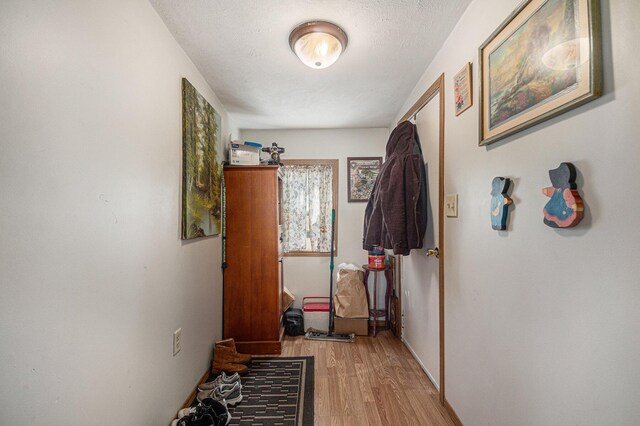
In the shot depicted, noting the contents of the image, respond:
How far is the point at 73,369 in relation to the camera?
875mm

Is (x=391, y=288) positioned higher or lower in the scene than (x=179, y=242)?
lower

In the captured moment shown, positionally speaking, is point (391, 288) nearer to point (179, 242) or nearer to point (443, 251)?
point (443, 251)

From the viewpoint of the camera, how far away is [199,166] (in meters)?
1.90

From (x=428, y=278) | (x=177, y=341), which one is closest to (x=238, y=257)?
(x=177, y=341)

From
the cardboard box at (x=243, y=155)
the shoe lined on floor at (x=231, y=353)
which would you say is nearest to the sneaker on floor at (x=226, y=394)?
the shoe lined on floor at (x=231, y=353)

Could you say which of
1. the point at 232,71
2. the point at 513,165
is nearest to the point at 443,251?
the point at 513,165

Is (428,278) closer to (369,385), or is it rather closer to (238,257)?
(369,385)

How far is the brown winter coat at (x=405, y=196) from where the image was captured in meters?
1.92

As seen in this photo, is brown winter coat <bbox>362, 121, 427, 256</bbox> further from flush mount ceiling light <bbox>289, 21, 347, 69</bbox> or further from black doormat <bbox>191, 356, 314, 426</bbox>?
black doormat <bbox>191, 356, 314, 426</bbox>

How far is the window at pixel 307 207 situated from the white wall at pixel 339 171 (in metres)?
0.08

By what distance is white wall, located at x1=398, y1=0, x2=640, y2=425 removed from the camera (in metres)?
0.66

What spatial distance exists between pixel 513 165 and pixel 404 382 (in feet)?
5.63

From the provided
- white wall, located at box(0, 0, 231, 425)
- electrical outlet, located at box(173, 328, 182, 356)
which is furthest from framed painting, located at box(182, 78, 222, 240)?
electrical outlet, located at box(173, 328, 182, 356)

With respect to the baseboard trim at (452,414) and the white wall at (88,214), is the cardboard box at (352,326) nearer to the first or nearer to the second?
the baseboard trim at (452,414)
